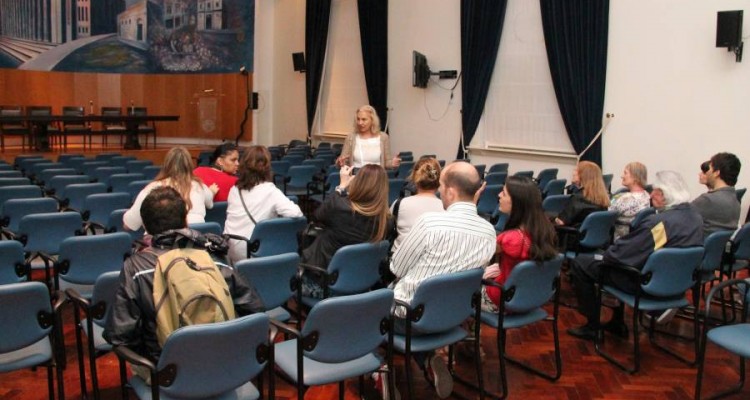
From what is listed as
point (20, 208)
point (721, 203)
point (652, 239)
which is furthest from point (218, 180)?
point (721, 203)

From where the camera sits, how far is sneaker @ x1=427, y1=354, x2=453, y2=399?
3420mm

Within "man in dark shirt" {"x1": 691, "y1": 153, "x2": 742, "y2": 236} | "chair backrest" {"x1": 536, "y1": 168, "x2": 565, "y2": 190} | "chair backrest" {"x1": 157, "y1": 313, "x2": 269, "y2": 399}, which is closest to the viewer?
"chair backrest" {"x1": 157, "y1": 313, "x2": 269, "y2": 399}

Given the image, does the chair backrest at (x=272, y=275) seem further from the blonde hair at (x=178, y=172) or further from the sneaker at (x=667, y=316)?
the sneaker at (x=667, y=316)

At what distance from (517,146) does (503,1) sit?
2.27 m

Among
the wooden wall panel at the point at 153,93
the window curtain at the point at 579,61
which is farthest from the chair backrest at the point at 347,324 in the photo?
the wooden wall panel at the point at 153,93

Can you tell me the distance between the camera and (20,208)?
5.30 m

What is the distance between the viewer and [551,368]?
13.5 ft

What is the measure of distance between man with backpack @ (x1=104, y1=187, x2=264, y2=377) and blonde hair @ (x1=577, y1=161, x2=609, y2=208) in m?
3.72

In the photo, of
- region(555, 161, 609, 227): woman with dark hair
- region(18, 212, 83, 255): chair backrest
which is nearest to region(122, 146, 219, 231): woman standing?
region(18, 212, 83, 255): chair backrest

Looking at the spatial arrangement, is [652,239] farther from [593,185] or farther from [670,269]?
[593,185]

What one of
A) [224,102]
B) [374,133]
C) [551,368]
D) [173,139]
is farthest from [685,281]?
[173,139]

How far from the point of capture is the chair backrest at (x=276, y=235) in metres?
4.56

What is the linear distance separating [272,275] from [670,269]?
2.42m

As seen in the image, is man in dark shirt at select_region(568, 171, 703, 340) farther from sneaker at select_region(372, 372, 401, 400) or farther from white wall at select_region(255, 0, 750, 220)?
white wall at select_region(255, 0, 750, 220)
